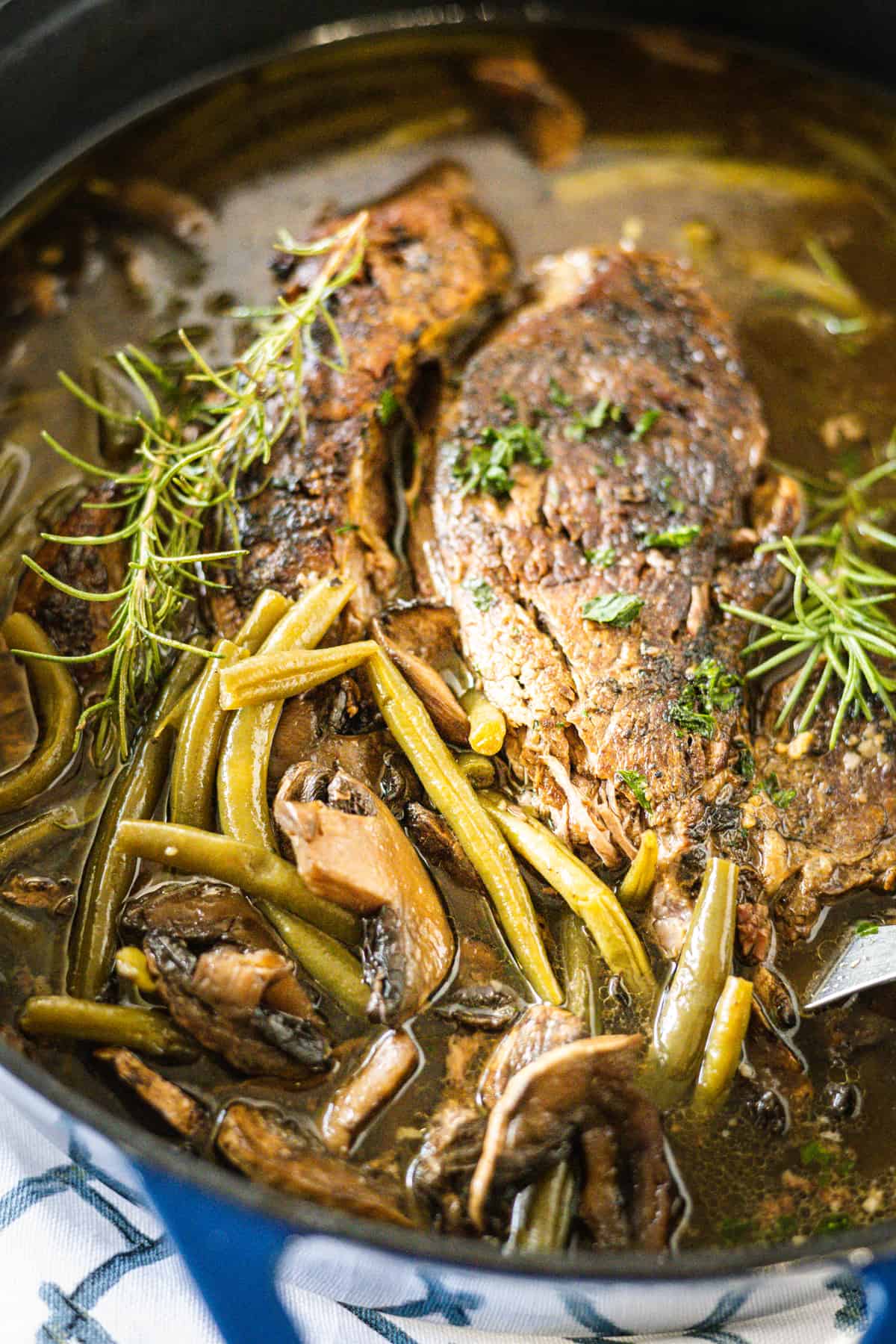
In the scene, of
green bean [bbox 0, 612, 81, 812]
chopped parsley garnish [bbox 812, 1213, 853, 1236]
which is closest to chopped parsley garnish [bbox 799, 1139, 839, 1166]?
chopped parsley garnish [bbox 812, 1213, 853, 1236]

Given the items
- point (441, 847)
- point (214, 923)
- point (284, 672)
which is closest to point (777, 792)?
point (441, 847)

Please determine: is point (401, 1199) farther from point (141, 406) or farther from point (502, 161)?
point (502, 161)

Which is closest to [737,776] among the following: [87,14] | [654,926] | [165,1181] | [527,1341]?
[654,926]

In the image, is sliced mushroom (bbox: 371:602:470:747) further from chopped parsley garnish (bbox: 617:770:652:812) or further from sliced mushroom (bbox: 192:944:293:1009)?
sliced mushroom (bbox: 192:944:293:1009)

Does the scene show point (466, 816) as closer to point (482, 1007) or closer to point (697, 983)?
point (482, 1007)

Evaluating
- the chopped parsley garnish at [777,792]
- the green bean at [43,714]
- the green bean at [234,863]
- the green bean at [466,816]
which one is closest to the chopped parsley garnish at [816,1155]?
the green bean at [466,816]

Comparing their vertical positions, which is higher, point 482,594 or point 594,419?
point 594,419

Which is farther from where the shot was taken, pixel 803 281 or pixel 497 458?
pixel 803 281
